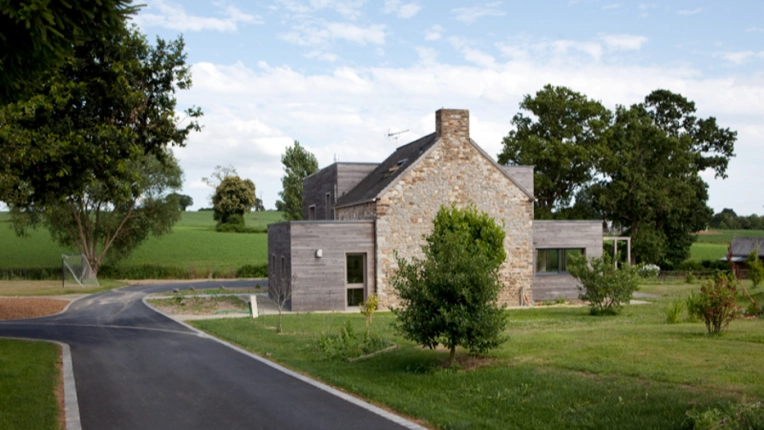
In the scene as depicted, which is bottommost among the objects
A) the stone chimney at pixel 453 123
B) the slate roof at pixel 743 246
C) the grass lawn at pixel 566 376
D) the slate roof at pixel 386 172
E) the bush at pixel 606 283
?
the grass lawn at pixel 566 376

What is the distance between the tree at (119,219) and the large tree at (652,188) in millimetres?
30963

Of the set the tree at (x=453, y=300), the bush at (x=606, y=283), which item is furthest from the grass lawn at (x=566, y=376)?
the bush at (x=606, y=283)

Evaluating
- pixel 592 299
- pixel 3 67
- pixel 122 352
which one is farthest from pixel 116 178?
pixel 592 299

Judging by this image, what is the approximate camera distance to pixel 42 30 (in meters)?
5.82

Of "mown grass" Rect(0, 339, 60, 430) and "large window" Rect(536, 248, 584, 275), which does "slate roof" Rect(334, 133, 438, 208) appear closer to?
"large window" Rect(536, 248, 584, 275)

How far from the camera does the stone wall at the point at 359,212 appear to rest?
26453mm

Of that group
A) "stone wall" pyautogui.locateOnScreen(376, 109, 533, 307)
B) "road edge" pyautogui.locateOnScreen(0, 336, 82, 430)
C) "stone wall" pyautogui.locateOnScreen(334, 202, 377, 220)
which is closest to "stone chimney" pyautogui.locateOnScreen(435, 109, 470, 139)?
"stone wall" pyautogui.locateOnScreen(376, 109, 533, 307)

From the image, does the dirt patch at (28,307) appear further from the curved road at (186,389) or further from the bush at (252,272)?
the bush at (252,272)

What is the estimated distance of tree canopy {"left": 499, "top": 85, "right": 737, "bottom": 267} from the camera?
44875 mm

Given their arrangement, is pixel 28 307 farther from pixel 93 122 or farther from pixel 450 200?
pixel 450 200

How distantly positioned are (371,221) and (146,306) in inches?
402

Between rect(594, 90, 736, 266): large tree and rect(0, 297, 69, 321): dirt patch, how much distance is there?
1317 inches

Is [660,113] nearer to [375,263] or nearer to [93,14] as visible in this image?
[375,263]

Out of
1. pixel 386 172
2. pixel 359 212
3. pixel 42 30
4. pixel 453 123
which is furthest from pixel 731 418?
pixel 386 172
